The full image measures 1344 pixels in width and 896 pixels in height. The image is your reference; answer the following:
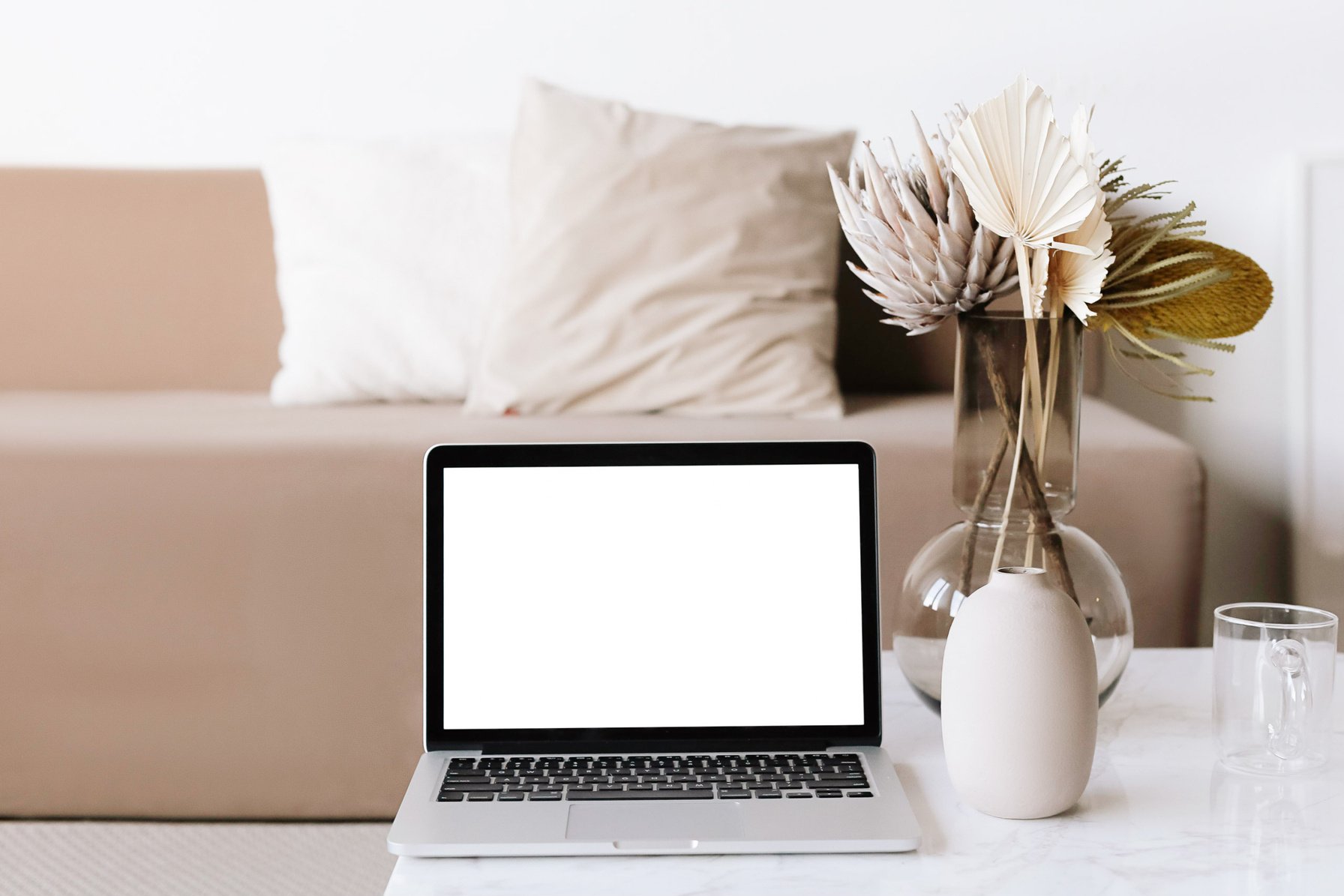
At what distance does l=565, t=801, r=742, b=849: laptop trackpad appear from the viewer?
23.8 inches

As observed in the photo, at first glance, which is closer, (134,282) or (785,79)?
(134,282)

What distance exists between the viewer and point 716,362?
4.97 ft

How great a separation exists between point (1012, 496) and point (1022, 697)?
0.16m

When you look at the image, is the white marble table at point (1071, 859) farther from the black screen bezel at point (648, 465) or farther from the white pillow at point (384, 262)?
the white pillow at point (384, 262)

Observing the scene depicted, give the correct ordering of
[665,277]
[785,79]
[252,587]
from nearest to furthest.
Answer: [252,587], [665,277], [785,79]

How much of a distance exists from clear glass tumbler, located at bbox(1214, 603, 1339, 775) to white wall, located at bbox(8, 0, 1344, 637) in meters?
1.34

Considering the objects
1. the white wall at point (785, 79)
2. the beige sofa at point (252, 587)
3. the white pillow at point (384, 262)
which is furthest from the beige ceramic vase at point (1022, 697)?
the white wall at point (785, 79)

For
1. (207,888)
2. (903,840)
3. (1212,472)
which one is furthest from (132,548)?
(1212,472)

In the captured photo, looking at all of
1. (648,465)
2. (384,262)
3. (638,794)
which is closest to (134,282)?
(384,262)

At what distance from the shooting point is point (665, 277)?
5.03ft

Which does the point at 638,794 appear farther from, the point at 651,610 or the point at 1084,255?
the point at 1084,255

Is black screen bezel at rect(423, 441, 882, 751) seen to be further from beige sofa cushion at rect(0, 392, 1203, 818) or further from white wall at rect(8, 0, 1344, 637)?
white wall at rect(8, 0, 1344, 637)

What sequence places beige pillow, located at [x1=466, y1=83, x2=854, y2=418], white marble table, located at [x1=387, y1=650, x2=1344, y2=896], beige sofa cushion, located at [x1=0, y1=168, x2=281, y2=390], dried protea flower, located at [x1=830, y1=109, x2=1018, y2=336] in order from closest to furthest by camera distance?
white marble table, located at [x1=387, y1=650, x2=1344, y2=896], dried protea flower, located at [x1=830, y1=109, x2=1018, y2=336], beige pillow, located at [x1=466, y1=83, x2=854, y2=418], beige sofa cushion, located at [x1=0, y1=168, x2=281, y2=390]

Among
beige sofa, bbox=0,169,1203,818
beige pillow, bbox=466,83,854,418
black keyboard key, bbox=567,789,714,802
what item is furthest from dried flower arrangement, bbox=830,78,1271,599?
beige pillow, bbox=466,83,854,418
